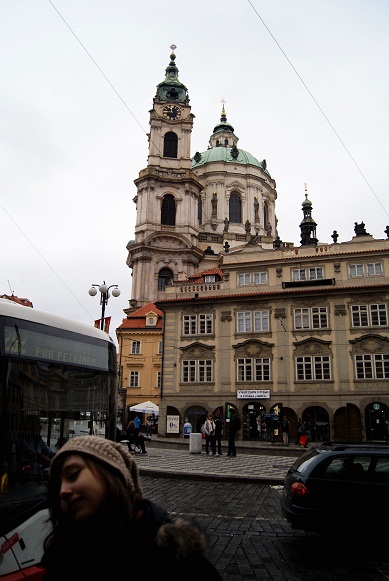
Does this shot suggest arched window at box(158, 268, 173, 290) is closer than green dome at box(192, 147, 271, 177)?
Yes

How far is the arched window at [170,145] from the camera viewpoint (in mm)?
68144

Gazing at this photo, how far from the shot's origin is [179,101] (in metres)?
71.1

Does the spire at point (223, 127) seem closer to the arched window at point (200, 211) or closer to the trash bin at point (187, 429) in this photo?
the arched window at point (200, 211)

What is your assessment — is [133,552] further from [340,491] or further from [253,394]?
[253,394]

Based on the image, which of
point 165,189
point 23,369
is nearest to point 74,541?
point 23,369

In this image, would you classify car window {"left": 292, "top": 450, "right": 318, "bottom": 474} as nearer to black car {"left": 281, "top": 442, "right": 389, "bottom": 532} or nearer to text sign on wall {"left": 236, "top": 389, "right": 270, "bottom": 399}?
black car {"left": 281, "top": 442, "right": 389, "bottom": 532}

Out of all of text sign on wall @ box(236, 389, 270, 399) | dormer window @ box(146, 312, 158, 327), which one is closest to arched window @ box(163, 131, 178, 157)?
dormer window @ box(146, 312, 158, 327)

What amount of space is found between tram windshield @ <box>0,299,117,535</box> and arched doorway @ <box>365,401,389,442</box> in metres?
25.3

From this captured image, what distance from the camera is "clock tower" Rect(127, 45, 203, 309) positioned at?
199ft

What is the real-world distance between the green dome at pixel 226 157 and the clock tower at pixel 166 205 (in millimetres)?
9130

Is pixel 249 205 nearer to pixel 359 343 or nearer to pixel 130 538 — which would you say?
pixel 359 343

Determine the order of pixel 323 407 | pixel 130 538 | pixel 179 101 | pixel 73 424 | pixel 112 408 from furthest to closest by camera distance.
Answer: pixel 179 101 < pixel 323 407 < pixel 112 408 < pixel 73 424 < pixel 130 538

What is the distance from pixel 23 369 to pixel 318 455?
4.68 metres

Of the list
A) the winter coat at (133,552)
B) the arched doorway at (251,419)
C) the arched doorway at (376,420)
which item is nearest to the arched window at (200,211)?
the arched doorway at (251,419)
